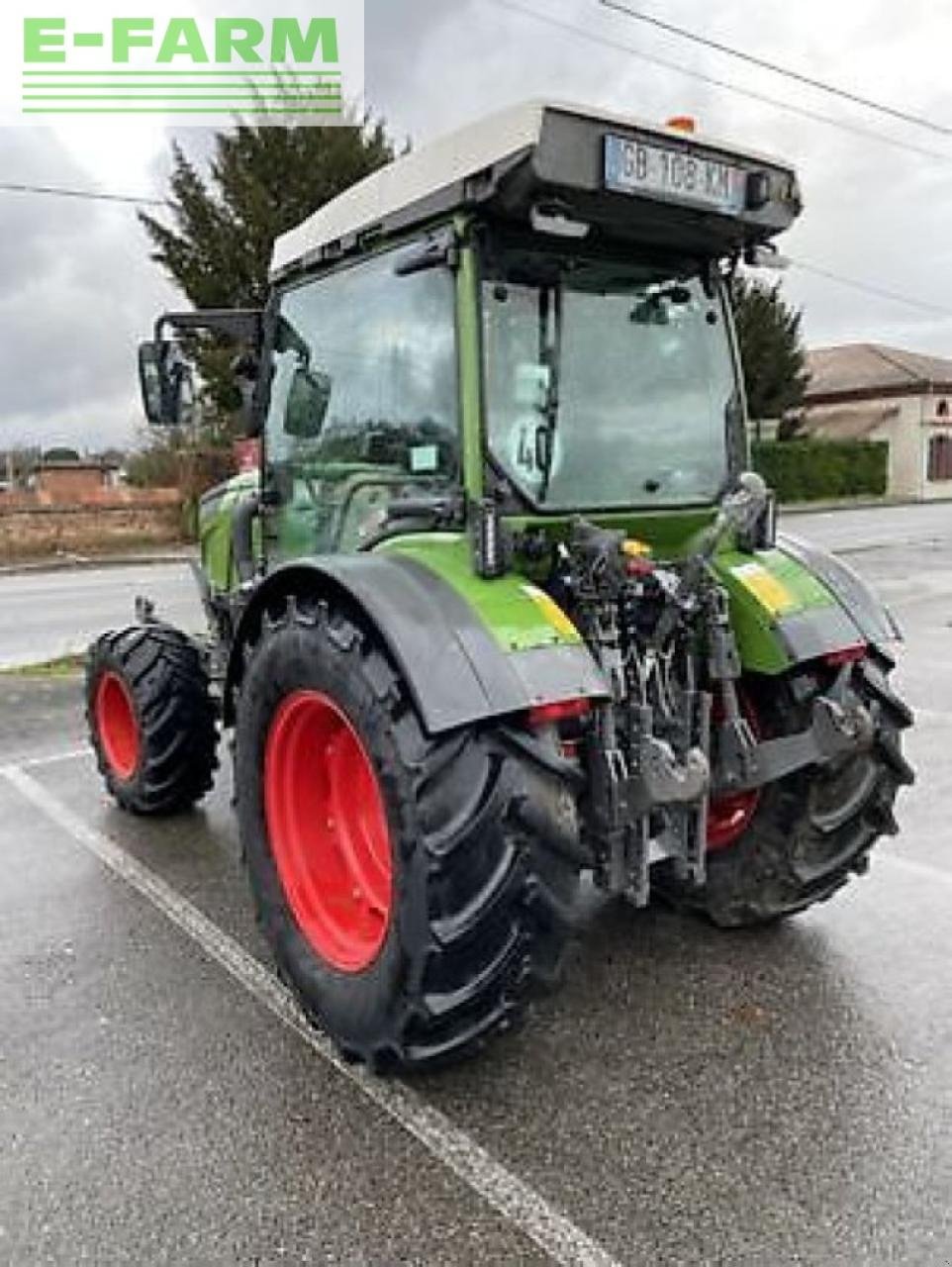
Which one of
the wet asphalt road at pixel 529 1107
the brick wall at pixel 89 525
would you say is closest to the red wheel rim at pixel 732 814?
the wet asphalt road at pixel 529 1107

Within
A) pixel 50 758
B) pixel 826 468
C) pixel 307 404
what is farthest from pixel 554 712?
pixel 826 468

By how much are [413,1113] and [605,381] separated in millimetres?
1962

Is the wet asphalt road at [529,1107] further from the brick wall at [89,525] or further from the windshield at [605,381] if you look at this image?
the brick wall at [89,525]

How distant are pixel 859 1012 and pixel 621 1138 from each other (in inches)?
36.0

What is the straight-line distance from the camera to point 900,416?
37.9 metres

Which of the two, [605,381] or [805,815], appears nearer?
[605,381]

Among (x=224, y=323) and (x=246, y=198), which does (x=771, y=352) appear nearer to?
(x=246, y=198)

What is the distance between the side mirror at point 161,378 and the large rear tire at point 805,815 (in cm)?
242

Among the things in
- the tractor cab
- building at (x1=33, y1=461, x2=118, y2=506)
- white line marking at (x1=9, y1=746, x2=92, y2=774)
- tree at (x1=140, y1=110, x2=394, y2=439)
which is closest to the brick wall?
building at (x1=33, y1=461, x2=118, y2=506)

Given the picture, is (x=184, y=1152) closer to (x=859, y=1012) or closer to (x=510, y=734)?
(x=510, y=734)

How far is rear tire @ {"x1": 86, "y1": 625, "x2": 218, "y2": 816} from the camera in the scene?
436 centimetres

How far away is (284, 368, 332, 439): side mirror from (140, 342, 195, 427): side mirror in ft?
1.98

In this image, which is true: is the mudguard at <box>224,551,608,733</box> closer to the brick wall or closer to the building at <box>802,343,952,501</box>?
the brick wall

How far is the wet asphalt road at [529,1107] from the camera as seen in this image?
2.17 m
